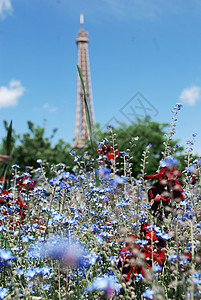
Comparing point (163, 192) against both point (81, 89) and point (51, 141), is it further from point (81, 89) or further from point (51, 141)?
point (81, 89)

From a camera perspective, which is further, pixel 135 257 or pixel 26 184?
pixel 26 184

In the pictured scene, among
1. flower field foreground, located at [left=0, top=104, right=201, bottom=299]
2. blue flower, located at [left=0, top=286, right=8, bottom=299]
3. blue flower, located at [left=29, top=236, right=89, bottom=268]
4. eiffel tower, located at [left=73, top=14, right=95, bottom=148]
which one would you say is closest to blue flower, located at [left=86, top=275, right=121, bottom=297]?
flower field foreground, located at [left=0, top=104, right=201, bottom=299]

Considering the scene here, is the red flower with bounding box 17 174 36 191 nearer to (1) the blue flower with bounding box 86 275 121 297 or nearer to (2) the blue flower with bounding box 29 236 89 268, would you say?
(2) the blue flower with bounding box 29 236 89 268

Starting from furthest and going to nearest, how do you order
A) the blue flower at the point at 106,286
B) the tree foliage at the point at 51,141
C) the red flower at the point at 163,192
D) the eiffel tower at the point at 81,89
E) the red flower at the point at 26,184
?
the eiffel tower at the point at 81,89
the tree foliage at the point at 51,141
the red flower at the point at 26,184
the red flower at the point at 163,192
the blue flower at the point at 106,286

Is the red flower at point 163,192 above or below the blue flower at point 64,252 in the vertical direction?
above

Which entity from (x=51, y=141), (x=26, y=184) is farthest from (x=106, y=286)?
(x=51, y=141)

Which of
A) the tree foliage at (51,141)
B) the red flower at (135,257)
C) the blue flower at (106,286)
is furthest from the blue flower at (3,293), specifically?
the tree foliage at (51,141)

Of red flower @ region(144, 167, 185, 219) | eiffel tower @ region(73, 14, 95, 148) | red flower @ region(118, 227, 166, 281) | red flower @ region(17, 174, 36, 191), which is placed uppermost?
eiffel tower @ region(73, 14, 95, 148)

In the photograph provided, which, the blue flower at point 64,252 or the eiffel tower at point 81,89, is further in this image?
the eiffel tower at point 81,89

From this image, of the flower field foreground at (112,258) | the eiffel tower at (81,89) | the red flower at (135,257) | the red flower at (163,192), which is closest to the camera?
the flower field foreground at (112,258)

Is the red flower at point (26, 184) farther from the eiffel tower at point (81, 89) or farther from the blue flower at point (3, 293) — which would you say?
the eiffel tower at point (81, 89)

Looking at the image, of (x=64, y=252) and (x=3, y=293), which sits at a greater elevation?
(x=64, y=252)

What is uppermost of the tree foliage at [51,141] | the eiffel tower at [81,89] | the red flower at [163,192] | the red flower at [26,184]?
the eiffel tower at [81,89]

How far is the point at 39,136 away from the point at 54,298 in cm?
1732
